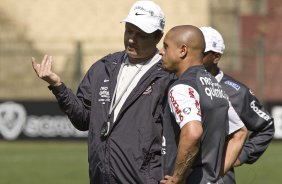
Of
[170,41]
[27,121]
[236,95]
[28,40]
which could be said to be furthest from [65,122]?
[170,41]

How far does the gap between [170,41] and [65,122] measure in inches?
654

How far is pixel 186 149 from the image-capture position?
615 cm

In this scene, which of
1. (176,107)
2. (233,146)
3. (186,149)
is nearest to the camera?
(186,149)

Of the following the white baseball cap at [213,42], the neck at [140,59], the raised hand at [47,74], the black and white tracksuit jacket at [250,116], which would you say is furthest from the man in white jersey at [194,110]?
the white baseball cap at [213,42]

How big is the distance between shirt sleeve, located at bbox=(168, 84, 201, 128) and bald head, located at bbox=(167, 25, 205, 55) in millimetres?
340

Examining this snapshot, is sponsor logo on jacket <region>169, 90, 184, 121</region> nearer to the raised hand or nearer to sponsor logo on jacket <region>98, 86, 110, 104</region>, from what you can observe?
sponsor logo on jacket <region>98, 86, 110, 104</region>

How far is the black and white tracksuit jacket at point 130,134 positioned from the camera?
6.91 metres

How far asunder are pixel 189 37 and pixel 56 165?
456 inches

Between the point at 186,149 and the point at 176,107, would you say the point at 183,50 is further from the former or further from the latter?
the point at 186,149

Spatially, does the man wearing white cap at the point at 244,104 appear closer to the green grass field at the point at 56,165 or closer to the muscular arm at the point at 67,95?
the muscular arm at the point at 67,95

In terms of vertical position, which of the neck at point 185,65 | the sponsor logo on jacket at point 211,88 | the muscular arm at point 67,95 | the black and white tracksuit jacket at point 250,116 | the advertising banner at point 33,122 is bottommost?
the advertising banner at point 33,122

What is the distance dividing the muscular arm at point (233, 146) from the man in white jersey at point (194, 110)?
0.29 meters

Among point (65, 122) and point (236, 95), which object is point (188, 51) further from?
point (65, 122)

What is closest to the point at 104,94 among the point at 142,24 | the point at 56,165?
the point at 142,24
